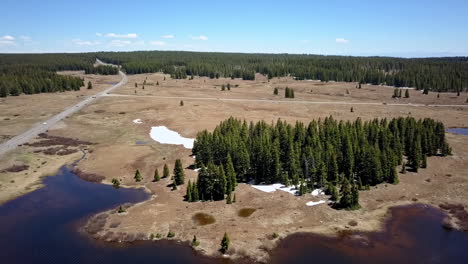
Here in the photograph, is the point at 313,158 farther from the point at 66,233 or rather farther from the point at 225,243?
the point at 66,233

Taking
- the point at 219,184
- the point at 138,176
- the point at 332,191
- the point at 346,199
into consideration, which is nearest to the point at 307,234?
the point at 346,199

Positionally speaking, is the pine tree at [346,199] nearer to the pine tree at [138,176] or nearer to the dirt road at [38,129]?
the pine tree at [138,176]

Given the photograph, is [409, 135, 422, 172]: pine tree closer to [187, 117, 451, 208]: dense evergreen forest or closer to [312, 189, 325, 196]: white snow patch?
[187, 117, 451, 208]: dense evergreen forest

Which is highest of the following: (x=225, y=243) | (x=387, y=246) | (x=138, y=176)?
(x=138, y=176)

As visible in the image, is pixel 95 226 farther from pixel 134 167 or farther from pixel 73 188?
pixel 134 167

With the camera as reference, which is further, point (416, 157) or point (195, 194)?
point (416, 157)

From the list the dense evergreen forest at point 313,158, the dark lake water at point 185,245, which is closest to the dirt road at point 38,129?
the dark lake water at point 185,245
